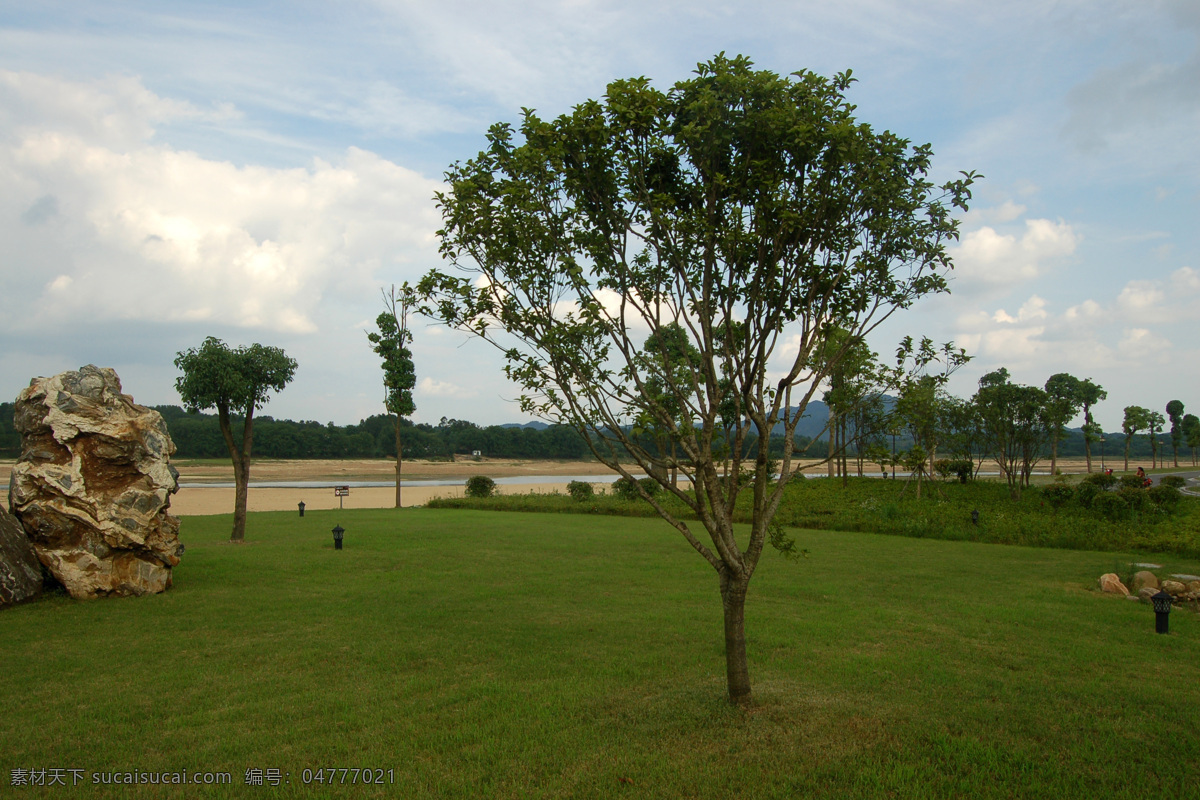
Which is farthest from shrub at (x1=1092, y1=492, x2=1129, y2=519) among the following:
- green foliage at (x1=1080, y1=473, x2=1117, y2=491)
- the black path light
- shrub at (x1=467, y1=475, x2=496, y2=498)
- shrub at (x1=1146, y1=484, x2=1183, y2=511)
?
shrub at (x1=467, y1=475, x2=496, y2=498)

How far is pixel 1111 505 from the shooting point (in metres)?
20.4

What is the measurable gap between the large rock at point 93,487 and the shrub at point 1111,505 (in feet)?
80.3

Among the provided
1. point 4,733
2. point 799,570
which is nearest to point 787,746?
point 4,733

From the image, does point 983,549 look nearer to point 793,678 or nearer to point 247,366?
point 793,678

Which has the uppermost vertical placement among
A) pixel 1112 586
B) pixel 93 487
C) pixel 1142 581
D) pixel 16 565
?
pixel 93 487

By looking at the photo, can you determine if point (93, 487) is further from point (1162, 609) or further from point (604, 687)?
point (1162, 609)

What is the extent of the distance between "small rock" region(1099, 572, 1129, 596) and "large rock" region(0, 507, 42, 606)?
16.9 m

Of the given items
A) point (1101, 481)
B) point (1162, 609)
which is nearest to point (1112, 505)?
point (1101, 481)

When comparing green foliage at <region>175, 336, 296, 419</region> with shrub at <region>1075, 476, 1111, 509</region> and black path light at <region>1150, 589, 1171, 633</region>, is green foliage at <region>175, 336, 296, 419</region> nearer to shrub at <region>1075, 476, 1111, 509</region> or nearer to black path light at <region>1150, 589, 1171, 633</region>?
black path light at <region>1150, 589, 1171, 633</region>

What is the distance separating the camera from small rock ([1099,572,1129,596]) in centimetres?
1133

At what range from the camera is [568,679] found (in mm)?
6793

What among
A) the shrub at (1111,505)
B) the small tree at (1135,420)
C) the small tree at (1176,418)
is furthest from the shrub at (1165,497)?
the small tree at (1176,418)

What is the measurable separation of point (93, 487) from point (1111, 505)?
25.6m

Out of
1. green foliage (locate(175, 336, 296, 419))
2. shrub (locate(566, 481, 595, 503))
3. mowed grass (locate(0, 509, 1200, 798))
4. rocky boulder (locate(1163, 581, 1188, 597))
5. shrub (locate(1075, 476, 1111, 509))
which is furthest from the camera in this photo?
shrub (locate(566, 481, 595, 503))
